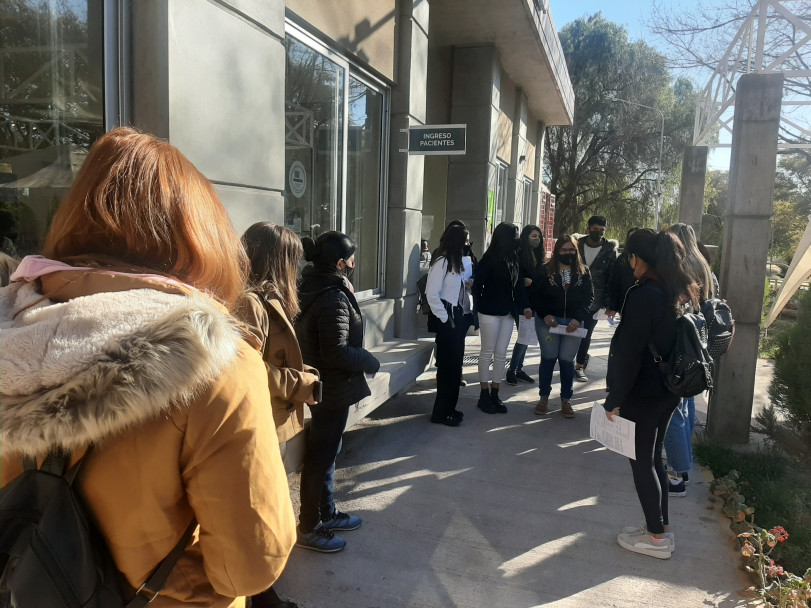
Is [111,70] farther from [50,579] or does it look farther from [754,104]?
[754,104]

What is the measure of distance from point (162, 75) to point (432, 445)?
3433 millimetres

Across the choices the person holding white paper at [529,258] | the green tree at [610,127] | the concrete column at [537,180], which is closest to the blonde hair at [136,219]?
the person holding white paper at [529,258]

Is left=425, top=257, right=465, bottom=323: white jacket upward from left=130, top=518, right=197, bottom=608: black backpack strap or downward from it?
upward

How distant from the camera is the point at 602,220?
6.96 metres

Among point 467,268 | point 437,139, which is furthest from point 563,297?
point 437,139

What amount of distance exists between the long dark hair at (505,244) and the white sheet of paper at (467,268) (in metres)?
0.23

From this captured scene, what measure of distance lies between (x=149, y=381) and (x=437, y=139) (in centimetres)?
578

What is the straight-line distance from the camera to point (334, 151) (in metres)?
5.79

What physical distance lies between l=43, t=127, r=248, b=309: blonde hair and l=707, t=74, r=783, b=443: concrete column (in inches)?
197

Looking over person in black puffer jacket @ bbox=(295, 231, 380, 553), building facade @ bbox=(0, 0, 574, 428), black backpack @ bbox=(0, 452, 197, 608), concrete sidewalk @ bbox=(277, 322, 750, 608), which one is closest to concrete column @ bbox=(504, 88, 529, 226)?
building facade @ bbox=(0, 0, 574, 428)

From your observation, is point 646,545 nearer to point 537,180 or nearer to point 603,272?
point 603,272

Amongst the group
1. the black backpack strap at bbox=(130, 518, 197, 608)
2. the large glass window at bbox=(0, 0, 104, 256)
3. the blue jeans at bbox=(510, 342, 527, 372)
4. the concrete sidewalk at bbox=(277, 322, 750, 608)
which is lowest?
the concrete sidewalk at bbox=(277, 322, 750, 608)

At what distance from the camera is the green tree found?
1137 inches

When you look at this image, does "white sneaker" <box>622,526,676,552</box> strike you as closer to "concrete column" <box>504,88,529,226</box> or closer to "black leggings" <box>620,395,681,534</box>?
"black leggings" <box>620,395,681,534</box>
